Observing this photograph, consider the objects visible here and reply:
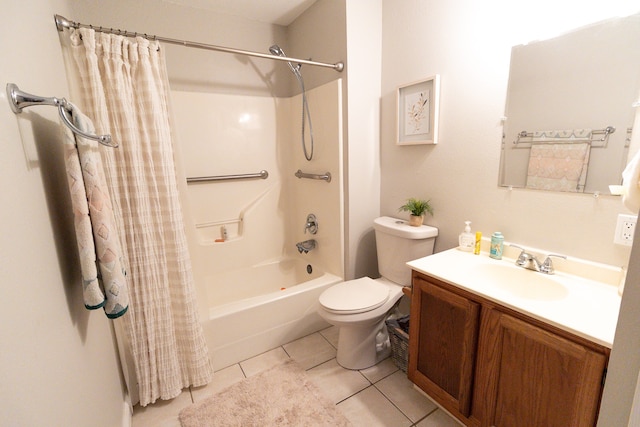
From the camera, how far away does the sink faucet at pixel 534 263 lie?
4.36ft

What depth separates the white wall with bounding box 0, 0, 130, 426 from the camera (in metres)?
0.57

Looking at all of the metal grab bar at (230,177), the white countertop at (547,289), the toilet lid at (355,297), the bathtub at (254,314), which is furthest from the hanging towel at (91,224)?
the metal grab bar at (230,177)

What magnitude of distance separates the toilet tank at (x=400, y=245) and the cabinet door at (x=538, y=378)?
0.71 meters

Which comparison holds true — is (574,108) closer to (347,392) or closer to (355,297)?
(355,297)

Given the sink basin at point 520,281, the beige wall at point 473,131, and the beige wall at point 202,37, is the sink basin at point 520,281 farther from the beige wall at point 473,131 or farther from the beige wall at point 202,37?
the beige wall at point 202,37

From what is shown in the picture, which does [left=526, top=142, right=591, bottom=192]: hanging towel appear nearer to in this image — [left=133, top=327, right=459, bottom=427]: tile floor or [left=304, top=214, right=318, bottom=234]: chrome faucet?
[left=133, top=327, right=459, bottom=427]: tile floor

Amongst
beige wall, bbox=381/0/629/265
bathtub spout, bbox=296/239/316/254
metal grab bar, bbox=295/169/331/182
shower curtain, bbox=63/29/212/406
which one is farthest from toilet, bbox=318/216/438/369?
shower curtain, bbox=63/29/212/406

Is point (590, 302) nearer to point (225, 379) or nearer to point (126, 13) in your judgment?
point (225, 379)

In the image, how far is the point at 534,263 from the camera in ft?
4.48

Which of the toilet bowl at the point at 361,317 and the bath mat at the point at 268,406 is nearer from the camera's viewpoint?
the bath mat at the point at 268,406

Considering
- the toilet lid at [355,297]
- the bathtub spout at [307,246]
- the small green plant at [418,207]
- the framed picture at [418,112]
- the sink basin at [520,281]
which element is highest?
the framed picture at [418,112]

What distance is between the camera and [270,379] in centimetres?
176

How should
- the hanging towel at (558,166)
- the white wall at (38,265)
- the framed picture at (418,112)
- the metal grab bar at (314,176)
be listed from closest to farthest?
the white wall at (38,265) → the hanging towel at (558,166) → the framed picture at (418,112) → the metal grab bar at (314,176)

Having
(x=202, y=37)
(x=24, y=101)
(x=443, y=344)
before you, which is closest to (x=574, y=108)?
(x=443, y=344)
